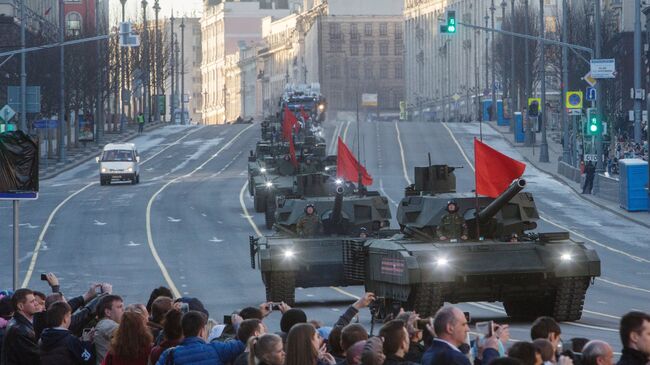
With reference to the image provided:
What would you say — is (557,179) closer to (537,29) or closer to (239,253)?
(239,253)

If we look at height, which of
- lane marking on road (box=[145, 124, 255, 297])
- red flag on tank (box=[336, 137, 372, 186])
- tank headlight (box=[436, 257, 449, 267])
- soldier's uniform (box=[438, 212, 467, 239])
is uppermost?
red flag on tank (box=[336, 137, 372, 186])

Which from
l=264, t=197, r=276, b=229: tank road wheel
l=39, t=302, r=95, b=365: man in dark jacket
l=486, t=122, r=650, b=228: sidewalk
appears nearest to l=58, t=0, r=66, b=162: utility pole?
l=486, t=122, r=650, b=228: sidewalk

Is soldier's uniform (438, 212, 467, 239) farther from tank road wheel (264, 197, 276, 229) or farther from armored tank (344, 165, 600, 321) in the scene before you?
tank road wheel (264, 197, 276, 229)

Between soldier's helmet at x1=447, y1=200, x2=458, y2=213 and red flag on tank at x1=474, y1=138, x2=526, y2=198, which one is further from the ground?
red flag on tank at x1=474, y1=138, x2=526, y2=198

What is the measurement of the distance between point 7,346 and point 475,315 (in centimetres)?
1610

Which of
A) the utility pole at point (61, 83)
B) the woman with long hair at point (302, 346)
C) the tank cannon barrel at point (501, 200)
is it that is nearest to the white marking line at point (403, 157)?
the utility pole at point (61, 83)

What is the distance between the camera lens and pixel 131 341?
13.1 meters

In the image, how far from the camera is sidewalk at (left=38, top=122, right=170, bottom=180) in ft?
280

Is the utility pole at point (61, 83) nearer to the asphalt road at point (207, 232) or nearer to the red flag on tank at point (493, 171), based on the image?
the asphalt road at point (207, 232)

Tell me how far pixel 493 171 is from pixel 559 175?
51.0m

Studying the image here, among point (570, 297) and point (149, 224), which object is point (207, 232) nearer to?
point (149, 224)

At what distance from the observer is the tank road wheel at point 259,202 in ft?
191

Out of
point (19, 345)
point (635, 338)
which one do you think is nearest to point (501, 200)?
point (19, 345)

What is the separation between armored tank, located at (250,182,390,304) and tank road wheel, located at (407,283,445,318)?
3.36 meters
